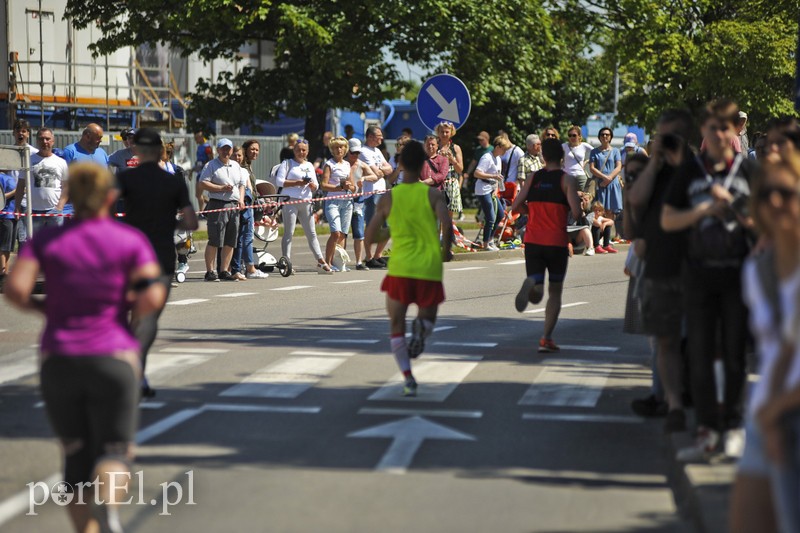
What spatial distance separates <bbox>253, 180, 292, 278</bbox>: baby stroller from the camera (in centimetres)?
2006

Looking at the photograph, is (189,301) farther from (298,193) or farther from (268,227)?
(268,227)

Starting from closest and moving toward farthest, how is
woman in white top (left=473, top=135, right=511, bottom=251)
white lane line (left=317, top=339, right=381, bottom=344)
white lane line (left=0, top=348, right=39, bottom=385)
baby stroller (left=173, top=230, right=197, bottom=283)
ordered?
white lane line (left=0, top=348, right=39, bottom=385), white lane line (left=317, top=339, right=381, bottom=344), baby stroller (left=173, top=230, right=197, bottom=283), woman in white top (left=473, top=135, right=511, bottom=251)

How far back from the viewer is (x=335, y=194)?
20.8 m

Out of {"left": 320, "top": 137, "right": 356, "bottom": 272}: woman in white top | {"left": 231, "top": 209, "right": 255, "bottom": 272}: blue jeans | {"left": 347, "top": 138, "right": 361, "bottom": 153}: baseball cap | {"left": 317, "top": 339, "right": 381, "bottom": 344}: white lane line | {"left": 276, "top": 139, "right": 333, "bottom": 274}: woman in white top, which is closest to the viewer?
{"left": 317, "top": 339, "right": 381, "bottom": 344}: white lane line

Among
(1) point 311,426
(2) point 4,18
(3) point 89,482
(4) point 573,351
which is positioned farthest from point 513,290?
(2) point 4,18

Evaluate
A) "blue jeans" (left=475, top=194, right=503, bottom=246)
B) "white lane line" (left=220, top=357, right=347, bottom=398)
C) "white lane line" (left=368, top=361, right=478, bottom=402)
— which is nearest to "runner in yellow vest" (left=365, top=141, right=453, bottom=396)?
"white lane line" (left=368, top=361, right=478, bottom=402)

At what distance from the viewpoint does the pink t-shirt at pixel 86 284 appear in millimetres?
5543

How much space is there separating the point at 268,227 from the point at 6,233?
4433 millimetres

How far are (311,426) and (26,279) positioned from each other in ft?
11.1

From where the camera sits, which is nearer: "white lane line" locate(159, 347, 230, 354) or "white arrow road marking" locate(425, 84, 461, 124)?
"white lane line" locate(159, 347, 230, 354)

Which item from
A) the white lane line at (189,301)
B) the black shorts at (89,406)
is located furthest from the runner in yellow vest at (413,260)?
the white lane line at (189,301)

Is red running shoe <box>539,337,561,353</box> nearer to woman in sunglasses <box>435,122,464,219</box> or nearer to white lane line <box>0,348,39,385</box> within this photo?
white lane line <box>0,348,39,385</box>

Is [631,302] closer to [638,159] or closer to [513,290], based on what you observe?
[638,159]

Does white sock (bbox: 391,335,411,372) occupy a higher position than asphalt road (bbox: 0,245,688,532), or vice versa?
white sock (bbox: 391,335,411,372)
